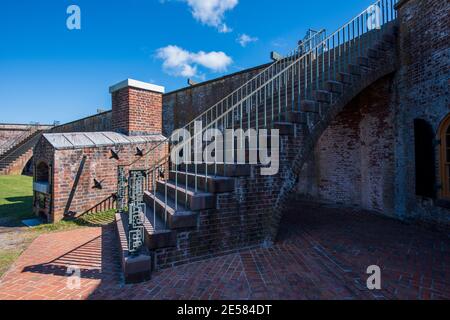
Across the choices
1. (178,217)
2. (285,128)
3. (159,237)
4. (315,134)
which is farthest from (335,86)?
(159,237)

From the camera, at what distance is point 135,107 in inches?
302

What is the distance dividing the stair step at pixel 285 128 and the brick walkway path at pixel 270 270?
2.01 metres

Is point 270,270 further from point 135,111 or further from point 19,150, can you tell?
point 19,150

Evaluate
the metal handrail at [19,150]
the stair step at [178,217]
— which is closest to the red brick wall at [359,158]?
the stair step at [178,217]

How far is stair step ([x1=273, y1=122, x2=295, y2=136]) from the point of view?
4.38 metres

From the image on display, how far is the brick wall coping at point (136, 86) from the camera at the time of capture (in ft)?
24.7

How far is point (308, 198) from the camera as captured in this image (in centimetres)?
934

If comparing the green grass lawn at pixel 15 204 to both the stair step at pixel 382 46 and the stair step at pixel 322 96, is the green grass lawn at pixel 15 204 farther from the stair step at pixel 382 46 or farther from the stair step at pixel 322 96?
the stair step at pixel 382 46

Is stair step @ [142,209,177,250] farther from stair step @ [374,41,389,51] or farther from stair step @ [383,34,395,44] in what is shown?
stair step @ [383,34,395,44]

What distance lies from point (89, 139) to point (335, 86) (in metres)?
6.29

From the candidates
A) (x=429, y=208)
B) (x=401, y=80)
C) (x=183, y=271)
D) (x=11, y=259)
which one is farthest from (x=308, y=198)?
(x=11, y=259)

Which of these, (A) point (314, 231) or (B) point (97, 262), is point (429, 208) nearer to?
(A) point (314, 231)

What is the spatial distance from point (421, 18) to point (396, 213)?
474cm

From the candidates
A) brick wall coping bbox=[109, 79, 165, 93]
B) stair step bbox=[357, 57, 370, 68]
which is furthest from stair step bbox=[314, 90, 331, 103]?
brick wall coping bbox=[109, 79, 165, 93]
